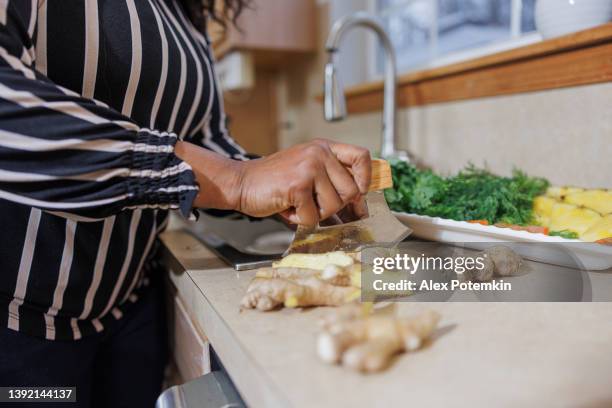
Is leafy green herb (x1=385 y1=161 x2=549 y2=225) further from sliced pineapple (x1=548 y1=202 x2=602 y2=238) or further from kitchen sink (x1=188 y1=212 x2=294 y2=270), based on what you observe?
kitchen sink (x1=188 y1=212 x2=294 y2=270)

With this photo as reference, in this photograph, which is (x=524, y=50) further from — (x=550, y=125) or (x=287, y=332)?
(x=287, y=332)

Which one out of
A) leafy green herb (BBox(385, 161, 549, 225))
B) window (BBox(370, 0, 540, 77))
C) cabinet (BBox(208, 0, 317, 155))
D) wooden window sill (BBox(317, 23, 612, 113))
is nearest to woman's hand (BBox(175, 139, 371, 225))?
leafy green herb (BBox(385, 161, 549, 225))

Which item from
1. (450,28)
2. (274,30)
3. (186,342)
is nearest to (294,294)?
(186,342)

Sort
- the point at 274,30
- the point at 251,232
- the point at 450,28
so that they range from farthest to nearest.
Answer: the point at 274,30
the point at 450,28
the point at 251,232

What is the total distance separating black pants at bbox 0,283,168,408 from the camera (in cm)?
56

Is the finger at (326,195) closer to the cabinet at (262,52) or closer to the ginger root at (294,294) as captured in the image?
the ginger root at (294,294)

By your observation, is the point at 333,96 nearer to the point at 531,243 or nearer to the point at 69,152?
the point at 531,243

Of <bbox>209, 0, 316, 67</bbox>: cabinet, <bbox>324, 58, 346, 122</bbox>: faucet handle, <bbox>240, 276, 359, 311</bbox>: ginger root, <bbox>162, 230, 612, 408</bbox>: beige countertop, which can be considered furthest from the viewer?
<bbox>209, 0, 316, 67</bbox>: cabinet

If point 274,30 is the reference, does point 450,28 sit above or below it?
below

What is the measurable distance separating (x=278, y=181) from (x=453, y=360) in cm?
22

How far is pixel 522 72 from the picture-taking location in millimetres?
865

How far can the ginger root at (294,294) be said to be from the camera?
0.41 metres

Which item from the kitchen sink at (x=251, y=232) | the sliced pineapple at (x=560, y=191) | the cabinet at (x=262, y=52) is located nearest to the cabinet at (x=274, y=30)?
the cabinet at (x=262, y=52)

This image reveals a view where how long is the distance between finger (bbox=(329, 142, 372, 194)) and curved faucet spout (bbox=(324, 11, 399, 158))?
57 centimetres
